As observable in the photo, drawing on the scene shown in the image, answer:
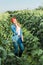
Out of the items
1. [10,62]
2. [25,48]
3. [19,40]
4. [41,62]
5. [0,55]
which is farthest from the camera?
[25,48]

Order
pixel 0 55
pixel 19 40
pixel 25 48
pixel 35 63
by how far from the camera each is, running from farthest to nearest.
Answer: pixel 25 48 → pixel 19 40 → pixel 35 63 → pixel 0 55

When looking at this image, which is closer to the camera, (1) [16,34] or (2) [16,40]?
(1) [16,34]

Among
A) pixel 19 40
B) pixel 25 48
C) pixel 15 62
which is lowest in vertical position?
pixel 25 48

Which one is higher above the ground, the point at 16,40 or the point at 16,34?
the point at 16,34

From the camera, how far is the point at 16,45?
8914 millimetres

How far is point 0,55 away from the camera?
5.76 metres

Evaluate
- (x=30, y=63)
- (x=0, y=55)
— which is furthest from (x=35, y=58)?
(x=0, y=55)

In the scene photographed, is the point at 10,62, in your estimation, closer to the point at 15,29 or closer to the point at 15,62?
the point at 15,62

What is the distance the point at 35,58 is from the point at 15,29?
101 centimetres

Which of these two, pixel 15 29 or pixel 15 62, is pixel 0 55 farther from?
pixel 15 29

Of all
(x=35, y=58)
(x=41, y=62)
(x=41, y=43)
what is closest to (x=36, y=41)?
(x=41, y=43)

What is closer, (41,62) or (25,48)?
(41,62)

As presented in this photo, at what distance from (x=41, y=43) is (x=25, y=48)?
33.1 inches

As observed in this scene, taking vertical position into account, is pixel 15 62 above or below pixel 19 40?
above
